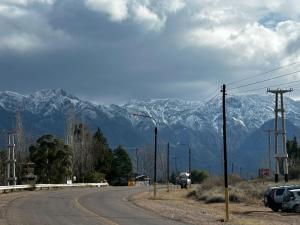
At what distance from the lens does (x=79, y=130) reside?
13425 centimetres

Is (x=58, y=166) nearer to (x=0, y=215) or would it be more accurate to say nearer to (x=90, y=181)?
(x=90, y=181)

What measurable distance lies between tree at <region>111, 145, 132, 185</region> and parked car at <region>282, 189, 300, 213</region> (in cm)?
9162

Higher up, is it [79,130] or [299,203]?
[79,130]

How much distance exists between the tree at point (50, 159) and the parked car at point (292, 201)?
180ft

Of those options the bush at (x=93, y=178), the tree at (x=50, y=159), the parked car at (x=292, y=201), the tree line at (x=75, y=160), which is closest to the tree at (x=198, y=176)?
the tree line at (x=75, y=160)

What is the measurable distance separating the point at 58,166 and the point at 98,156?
1560 inches

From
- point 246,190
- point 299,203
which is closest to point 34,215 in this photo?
point 299,203

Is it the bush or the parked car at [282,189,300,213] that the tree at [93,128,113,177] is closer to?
the bush

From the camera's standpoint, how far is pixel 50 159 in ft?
314

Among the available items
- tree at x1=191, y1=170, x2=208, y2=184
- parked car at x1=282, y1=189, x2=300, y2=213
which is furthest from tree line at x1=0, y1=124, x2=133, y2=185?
parked car at x1=282, y1=189, x2=300, y2=213

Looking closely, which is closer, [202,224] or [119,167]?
[202,224]

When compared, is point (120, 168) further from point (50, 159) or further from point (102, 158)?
point (50, 159)

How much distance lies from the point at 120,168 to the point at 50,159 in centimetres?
4428

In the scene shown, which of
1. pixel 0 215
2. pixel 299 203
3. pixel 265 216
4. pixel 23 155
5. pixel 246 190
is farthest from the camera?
pixel 23 155
